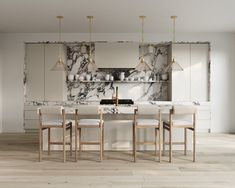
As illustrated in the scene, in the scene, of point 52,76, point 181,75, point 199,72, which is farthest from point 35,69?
point 199,72

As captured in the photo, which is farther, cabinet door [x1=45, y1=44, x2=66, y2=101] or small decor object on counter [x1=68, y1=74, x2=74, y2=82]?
small decor object on counter [x1=68, y1=74, x2=74, y2=82]

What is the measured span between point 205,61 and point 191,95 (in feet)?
2.91

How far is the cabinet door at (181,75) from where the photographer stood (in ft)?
25.0

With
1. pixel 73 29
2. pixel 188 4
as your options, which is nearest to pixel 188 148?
pixel 188 4

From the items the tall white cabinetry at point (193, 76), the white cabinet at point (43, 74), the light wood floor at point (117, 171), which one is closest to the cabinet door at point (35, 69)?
the white cabinet at point (43, 74)

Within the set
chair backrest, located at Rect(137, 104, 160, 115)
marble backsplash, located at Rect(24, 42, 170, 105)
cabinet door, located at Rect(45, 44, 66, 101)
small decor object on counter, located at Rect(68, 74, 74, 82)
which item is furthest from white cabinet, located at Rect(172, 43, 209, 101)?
chair backrest, located at Rect(137, 104, 160, 115)

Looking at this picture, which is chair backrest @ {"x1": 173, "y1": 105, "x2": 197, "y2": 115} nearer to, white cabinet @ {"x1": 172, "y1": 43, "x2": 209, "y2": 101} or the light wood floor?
the light wood floor

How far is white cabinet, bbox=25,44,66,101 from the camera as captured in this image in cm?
762

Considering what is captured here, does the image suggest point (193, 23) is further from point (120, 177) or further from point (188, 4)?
point (120, 177)

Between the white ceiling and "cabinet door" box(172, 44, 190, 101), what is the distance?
20.4 inches

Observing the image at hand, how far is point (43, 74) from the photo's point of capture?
7.64 metres

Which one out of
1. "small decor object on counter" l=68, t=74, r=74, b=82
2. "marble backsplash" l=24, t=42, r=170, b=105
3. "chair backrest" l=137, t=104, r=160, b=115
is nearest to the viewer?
"chair backrest" l=137, t=104, r=160, b=115

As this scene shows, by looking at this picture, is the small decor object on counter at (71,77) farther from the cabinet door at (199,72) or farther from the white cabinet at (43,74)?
the cabinet door at (199,72)

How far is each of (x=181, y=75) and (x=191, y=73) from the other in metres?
0.25
